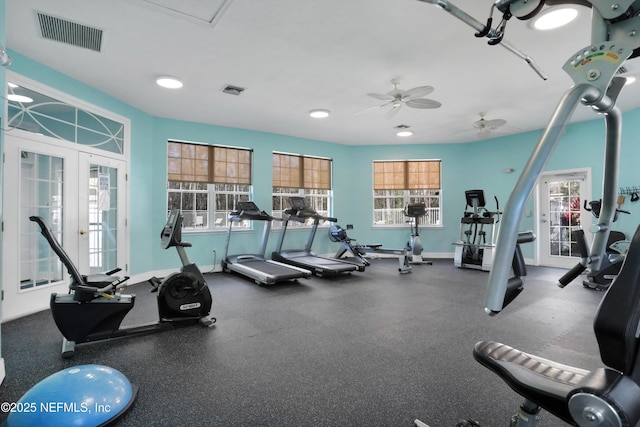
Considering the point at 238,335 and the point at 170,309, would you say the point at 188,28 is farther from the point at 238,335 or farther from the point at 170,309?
the point at 238,335

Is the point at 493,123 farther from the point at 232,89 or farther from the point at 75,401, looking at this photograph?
the point at 75,401

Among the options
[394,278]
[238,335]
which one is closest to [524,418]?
[238,335]

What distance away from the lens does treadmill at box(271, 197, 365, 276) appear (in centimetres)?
561

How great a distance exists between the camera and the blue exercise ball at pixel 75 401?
4.97 feet

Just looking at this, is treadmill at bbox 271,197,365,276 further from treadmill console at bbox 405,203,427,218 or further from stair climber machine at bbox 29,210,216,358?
stair climber machine at bbox 29,210,216,358

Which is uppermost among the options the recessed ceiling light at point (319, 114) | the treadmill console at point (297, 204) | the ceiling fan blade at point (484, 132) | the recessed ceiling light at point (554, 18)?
the recessed ceiling light at point (319, 114)

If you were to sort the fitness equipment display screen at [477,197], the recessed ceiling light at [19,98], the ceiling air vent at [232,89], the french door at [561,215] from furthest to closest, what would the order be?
1. the fitness equipment display screen at [477,197]
2. the french door at [561,215]
3. the ceiling air vent at [232,89]
4. the recessed ceiling light at [19,98]

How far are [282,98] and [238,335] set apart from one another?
3311 mm

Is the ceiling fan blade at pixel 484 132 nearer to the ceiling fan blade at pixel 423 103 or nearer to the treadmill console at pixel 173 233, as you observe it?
the ceiling fan blade at pixel 423 103

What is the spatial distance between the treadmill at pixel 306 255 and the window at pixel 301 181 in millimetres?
654

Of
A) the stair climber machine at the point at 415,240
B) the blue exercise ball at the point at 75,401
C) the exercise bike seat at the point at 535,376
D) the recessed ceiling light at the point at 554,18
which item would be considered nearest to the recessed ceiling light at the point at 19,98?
the blue exercise ball at the point at 75,401

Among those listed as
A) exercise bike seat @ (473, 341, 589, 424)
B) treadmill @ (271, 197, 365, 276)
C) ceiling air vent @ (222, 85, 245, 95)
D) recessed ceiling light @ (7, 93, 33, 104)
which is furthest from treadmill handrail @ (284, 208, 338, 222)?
exercise bike seat @ (473, 341, 589, 424)

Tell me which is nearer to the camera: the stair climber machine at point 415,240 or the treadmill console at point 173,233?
the treadmill console at point 173,233

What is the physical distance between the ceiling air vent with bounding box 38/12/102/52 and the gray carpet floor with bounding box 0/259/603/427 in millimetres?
2838
